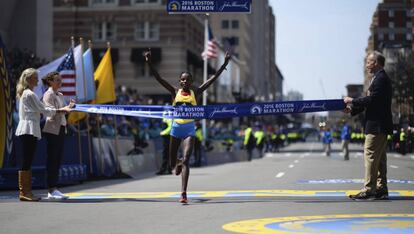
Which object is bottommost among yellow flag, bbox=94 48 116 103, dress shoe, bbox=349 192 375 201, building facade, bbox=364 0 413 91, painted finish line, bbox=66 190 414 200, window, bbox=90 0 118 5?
painted finish line, bbox=66 190 414 200

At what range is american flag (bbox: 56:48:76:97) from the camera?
1658 centimetres

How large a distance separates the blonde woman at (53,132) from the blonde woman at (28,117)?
22cm

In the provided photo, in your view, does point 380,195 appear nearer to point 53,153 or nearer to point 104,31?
point 53,153

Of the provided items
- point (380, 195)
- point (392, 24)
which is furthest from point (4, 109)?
point (392, 24)

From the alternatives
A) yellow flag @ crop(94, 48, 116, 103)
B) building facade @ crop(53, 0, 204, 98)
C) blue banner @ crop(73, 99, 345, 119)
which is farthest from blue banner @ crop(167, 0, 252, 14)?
building facade @ crop(53, 0, 204, 98)

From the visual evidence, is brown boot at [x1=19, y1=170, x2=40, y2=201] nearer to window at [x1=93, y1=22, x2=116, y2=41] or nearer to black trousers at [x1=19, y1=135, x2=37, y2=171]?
black trousers at [x1=19, y1=135, x2=37, y2=171]

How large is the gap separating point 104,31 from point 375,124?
57.2 metres

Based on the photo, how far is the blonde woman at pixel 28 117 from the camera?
11234mm

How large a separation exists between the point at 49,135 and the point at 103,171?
7024 mm

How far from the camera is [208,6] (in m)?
16.2

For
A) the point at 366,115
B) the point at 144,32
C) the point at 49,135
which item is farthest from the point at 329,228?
the point at 144,32

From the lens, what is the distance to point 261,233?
7266 mm

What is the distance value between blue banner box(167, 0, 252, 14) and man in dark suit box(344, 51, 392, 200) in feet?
20.2

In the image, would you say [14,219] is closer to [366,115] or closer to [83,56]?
[366,115]
